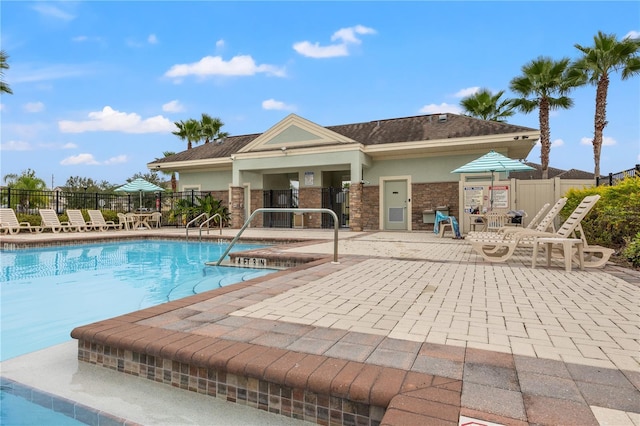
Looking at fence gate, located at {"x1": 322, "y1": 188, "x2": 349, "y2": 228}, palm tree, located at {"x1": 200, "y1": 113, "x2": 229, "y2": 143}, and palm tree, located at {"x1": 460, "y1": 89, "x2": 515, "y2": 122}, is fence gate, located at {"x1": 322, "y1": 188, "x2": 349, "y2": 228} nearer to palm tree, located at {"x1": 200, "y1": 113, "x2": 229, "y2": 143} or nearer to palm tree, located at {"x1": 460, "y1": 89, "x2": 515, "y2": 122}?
palm tree, located at {"x1": 460, "y1": 89, "x2": 515, "y2": 122}

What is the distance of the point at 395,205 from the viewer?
16484 mm

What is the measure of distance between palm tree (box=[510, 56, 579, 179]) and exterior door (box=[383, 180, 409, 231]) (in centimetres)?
885

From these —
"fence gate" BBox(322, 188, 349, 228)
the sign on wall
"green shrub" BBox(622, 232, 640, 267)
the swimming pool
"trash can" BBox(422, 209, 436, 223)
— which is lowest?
the swimming pool

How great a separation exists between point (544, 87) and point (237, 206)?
55.7 feet

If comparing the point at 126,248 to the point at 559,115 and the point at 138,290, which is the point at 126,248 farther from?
the point at 559,115

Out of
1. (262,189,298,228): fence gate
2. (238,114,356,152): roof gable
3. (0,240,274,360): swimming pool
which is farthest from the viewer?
(262,189,298,228): fence gate

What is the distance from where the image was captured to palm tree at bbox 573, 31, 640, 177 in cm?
1584

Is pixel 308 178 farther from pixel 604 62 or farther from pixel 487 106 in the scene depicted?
pixel 604 62

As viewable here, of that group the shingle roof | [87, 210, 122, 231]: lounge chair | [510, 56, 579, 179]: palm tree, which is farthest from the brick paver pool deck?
[510, 56, 579, 179]: palm tree

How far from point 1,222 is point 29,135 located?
11.0 m

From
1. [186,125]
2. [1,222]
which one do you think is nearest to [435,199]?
[1,222]

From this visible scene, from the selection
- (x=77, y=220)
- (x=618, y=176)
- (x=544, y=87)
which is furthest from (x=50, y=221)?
(x=544, y=87)

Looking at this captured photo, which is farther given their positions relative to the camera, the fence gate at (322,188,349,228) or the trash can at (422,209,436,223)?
the fence gate at (322,188,349,228)

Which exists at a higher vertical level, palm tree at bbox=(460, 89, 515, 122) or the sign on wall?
palm tree at bbox=(460, 89, 515, 122)
